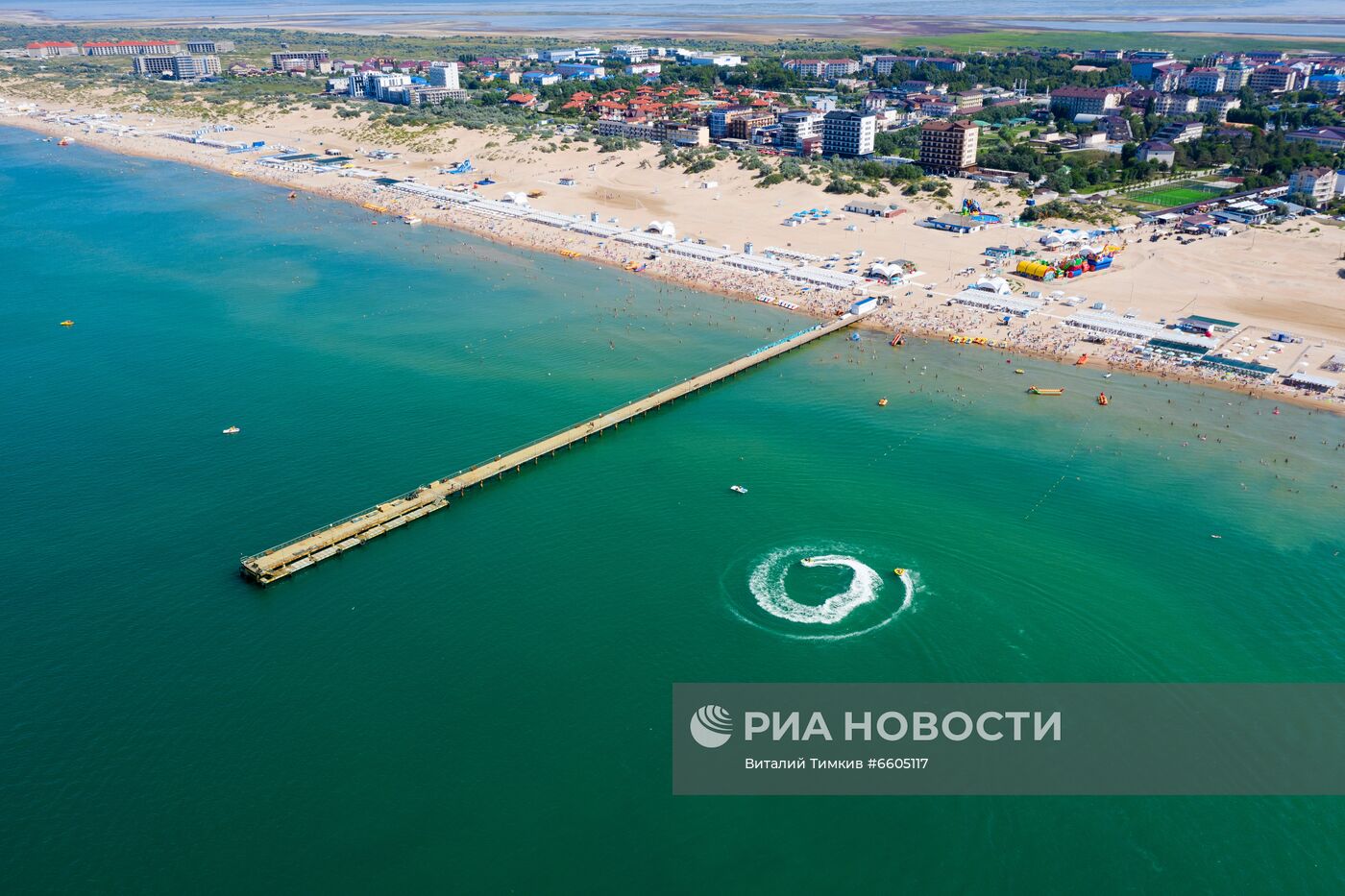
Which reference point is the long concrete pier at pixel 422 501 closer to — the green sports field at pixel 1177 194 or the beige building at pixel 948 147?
the beige building at pixel 948 147

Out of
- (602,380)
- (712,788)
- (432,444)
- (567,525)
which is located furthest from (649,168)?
(712,788)

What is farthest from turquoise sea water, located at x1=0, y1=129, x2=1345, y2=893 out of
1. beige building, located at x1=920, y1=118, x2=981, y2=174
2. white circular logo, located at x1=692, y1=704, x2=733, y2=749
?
beige building, located at x1=920, y1=118, x2=981, y2=174

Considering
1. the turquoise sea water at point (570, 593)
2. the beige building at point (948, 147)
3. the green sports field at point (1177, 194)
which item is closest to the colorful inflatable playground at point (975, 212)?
the beige building at point (948, 147)

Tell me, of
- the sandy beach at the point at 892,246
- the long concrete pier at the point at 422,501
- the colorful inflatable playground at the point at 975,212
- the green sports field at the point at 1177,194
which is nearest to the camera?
the long concrete pier at the point at 422,501

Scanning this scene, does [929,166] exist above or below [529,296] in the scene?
above

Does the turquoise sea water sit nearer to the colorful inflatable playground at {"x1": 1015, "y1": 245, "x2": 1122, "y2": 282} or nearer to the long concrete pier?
the long concrete pier

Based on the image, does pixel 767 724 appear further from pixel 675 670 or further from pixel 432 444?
pixel 432 444
